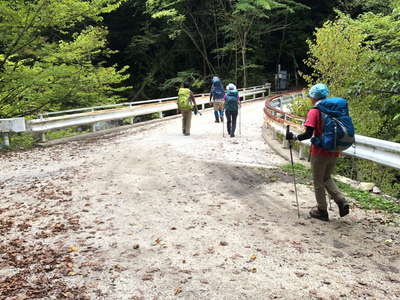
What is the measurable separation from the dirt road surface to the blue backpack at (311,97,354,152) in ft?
4.06

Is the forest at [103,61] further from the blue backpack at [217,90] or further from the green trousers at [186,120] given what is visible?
the green trousers at [186,120]

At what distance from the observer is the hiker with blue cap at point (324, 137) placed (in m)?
5.04

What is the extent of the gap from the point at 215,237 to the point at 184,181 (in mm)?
2881

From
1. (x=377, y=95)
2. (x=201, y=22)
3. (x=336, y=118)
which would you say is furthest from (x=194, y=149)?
(x=201, y=22)

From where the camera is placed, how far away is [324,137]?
5094 mm

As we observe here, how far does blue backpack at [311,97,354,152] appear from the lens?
197 inches

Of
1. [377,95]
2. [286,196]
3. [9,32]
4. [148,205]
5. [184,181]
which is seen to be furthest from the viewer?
[9,32]

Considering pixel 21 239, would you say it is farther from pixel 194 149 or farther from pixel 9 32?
pixel 9 32

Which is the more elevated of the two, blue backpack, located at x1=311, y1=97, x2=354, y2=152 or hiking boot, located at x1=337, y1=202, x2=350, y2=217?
blue backpack, located at x1=311, y1=97, x2=354, y2=152

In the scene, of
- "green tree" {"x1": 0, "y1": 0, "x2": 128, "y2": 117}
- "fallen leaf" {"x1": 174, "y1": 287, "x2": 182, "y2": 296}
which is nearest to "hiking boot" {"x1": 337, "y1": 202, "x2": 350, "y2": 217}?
"fallen leaf" {"x1": 174, "y1": 287, "x2": 182, "y2": 296}

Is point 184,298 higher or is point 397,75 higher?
point 397,75

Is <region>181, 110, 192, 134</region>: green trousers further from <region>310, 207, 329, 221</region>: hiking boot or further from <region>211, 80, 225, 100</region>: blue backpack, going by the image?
<region>310, 207, 329, 221</region>: hiking boot

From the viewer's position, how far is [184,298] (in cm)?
352

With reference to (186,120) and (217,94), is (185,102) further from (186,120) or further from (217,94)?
(217,94)
